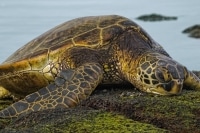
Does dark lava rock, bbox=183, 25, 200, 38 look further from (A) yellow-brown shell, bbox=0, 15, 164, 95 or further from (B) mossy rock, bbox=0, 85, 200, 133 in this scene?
(B) mossy rock, bbox=0, 85, 200, 133

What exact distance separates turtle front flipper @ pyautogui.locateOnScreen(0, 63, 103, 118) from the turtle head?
500 millimetres

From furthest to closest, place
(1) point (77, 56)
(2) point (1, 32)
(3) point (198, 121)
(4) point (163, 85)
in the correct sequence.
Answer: (2) point (1, 32) → (1) point (77, 56) → (4) point (163, 85) → (3) point (198, 121)

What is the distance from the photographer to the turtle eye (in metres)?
6.23

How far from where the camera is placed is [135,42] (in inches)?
280

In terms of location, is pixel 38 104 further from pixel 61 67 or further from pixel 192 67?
pixel 192 67

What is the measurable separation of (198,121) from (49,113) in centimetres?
136

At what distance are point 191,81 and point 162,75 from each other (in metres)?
0.79

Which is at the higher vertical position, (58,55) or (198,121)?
(58,55)

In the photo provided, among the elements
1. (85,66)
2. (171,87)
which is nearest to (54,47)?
A: (85,66)

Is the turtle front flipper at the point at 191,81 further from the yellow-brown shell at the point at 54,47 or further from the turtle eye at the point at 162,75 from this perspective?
the yellow-brown shell at the point at 54,47

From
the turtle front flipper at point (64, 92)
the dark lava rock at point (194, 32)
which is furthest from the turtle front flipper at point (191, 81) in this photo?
the dark lava rock at point (194, 32)

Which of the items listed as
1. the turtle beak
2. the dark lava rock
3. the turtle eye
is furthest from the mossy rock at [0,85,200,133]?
the dark lava rock

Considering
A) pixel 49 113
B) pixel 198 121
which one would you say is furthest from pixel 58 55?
pixel 198 121

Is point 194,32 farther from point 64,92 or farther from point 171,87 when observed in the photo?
point 64,92
